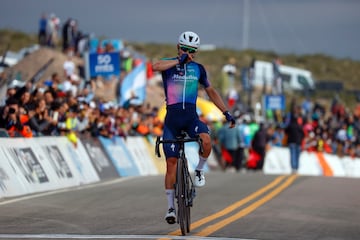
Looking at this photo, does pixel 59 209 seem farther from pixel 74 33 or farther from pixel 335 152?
pixel 335 152

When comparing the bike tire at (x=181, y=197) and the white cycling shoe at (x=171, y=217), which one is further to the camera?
the white cycling shoe at (x=171, y=217)

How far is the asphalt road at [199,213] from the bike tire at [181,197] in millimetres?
124

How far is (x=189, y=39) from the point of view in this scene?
11750 mm

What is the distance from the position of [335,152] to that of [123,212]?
3310cm

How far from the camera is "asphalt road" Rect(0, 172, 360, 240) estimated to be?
11391 millimetres

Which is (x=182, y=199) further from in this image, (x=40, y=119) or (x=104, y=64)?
(x=104, y=64)

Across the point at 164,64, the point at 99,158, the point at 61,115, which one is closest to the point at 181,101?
the point at 164,64

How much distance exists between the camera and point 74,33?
123 ft

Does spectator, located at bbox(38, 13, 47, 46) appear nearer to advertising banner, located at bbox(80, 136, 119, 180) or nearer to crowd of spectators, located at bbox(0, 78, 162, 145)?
crowd of spectators, located at bbox(0, 78, 162, 145)

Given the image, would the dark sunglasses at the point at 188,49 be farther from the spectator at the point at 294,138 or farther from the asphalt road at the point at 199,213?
the spectator at the point at 294,138

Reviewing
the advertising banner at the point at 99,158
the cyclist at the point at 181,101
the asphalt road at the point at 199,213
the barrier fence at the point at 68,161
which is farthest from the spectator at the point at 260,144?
the cyclist at the point at 181,101

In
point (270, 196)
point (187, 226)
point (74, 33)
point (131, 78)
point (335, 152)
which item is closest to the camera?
point (187, 226)

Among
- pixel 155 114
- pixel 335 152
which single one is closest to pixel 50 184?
pixel 155 114

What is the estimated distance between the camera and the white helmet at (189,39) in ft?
38.5
